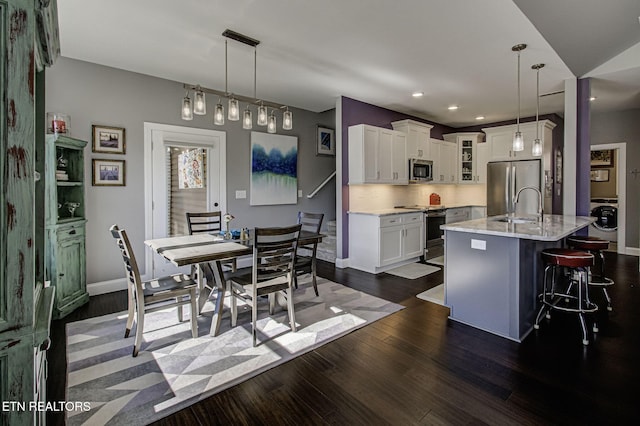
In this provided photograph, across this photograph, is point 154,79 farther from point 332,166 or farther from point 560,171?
point 560,171

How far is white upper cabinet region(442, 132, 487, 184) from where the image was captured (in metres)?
6.81

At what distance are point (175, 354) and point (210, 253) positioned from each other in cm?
81

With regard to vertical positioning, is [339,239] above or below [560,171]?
below

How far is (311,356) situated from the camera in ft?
8.04

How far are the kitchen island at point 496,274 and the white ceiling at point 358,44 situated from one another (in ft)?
6.03

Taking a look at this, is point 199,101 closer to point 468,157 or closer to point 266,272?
point 266,272

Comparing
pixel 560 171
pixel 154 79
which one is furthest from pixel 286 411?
pixel 560 171

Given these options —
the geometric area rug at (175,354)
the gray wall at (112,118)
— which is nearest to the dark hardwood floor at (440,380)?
the geometric area rug at (175,354)

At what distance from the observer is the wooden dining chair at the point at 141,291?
2373mm

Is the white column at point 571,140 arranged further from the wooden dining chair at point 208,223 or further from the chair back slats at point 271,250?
the wooden dining chair at point 208,223

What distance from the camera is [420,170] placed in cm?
591

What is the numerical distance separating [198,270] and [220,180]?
80.2 inches

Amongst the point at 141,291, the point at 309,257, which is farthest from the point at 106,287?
the point at 309,257

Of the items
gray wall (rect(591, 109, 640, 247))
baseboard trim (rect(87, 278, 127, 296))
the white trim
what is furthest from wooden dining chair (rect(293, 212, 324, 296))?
gray wall (rect(591, 109, 640, 247))
